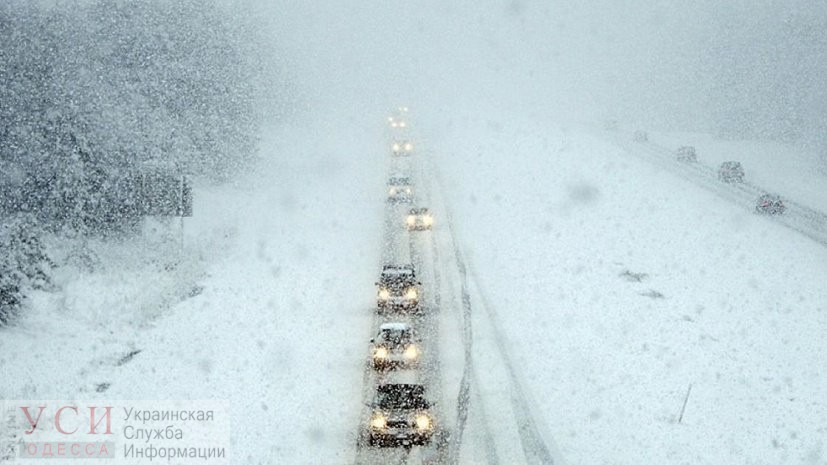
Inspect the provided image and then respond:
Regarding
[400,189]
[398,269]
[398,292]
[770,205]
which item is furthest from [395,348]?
[770,205]

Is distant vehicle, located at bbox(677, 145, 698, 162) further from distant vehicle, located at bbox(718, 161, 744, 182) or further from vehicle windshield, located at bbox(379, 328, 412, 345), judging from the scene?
vehicle windshield, located at bbox(379, 328, 412, 345)

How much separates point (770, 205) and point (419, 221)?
20.2m

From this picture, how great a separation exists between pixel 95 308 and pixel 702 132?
72738 millimetres

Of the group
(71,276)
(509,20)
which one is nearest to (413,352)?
(71,276)

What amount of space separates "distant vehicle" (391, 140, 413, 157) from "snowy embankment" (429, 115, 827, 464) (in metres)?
8.98

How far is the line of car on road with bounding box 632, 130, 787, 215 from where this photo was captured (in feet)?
112

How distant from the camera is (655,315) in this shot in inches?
882

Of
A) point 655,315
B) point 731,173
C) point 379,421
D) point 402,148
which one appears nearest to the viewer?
point 379,421

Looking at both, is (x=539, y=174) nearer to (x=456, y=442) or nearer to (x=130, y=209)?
(x=130, y=209)

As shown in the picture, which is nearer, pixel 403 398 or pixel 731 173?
pixel 403 398

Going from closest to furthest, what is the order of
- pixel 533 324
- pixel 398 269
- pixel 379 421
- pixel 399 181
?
1. pixel 379 421
2. pixel 533 324
3. pixel 398 269
4. pixel 399 181

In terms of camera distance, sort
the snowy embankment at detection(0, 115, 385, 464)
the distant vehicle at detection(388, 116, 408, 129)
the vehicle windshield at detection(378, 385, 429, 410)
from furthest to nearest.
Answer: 1. the distant vehicle at detection(388, 116, 408, 129)
2. the snowy embankment at detection(0, 115, 385, 464)
3. the vehicle windshield at detection(378, 385, 429, 410)

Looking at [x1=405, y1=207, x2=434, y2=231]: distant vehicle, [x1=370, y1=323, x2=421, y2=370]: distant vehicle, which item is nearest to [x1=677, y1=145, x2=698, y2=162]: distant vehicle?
[x1=405, y1=207, x2=434, y2=231]: distant vehicle

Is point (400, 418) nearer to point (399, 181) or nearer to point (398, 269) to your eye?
point (398, 269)
